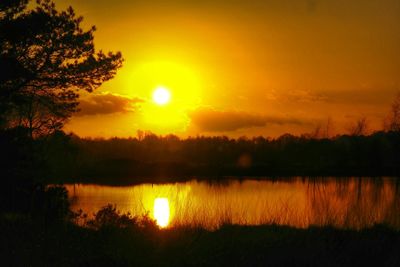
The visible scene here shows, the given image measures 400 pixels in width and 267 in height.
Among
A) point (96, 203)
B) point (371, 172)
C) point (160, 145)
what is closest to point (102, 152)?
point (160, 145)

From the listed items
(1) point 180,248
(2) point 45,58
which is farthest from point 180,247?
(2) point 45,58

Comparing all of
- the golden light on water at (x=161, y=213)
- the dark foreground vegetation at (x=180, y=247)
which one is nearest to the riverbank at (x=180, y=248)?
the dark foreground vegetation at (x=180, y=247)

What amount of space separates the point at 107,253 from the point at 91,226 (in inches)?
198

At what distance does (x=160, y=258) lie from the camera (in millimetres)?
10922

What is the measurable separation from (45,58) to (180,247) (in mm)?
10277

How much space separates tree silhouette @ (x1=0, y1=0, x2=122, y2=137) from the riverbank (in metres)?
6.29

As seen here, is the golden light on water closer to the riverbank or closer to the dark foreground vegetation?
the dark foreground vegetation

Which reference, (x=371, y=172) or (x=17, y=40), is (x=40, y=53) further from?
(x=371, y=172)

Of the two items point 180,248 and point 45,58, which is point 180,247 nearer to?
point 180,248

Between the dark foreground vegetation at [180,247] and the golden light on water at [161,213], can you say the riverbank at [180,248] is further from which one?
the golden light on water at [161,213]

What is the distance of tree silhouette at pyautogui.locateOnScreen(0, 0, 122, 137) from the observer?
59.9 ft

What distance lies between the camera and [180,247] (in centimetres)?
1196

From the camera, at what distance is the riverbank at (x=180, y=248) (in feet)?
33.5

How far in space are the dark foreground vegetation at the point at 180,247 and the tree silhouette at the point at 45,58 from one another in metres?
5.97
